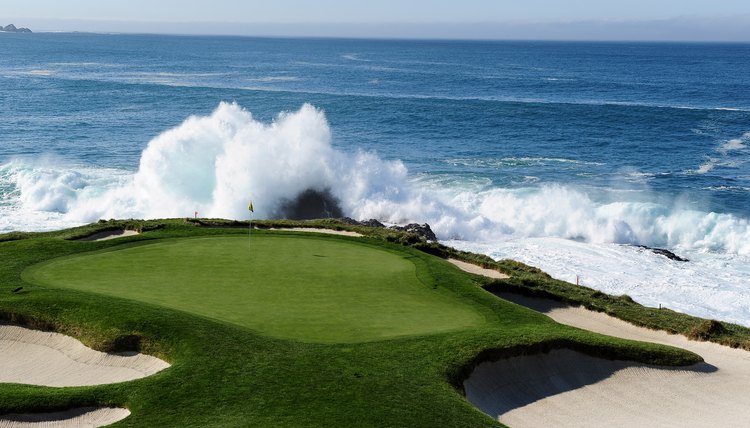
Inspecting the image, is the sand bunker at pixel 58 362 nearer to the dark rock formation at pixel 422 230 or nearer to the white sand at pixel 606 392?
the white sand at pixel 606 392

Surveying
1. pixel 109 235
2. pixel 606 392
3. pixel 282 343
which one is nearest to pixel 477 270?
pixel 606 392

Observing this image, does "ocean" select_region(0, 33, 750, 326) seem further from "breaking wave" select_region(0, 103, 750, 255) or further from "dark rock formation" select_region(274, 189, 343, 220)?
"dark rock formation" select_region(274, 189, 343, 220)

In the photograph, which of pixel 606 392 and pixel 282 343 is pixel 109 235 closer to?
pixel 282 343

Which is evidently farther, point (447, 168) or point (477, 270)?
point (447, 168)

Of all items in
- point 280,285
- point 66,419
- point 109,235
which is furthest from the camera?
point 109,235

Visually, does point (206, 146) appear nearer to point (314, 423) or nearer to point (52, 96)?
point (314, 423)

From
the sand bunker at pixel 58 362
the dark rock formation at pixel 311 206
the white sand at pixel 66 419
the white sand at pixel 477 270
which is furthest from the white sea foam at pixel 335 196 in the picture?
the white sand at pixel 66 419

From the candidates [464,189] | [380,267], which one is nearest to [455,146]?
[464,189]
